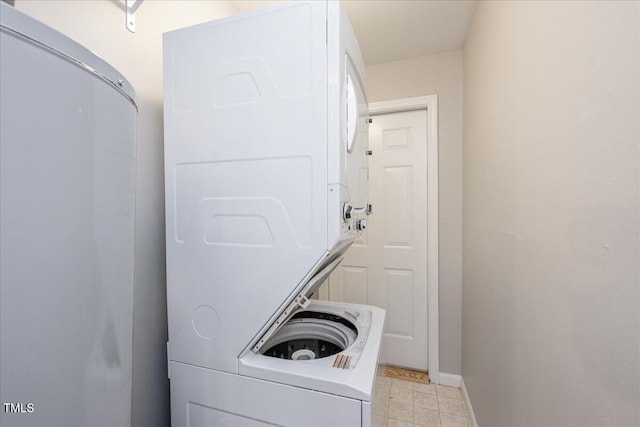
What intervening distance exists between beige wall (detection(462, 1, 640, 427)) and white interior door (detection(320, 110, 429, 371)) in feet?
3.25

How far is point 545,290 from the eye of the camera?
3.32 ft

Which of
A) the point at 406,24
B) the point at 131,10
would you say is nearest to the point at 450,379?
the point at 406,24

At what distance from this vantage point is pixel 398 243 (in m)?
2.77

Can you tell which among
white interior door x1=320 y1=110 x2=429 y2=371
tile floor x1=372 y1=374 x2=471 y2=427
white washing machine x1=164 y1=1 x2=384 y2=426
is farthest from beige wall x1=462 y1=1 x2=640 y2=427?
white interior door x1=320 y1=110 x2=429 y2=371

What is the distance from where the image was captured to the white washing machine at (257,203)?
39.2 inches

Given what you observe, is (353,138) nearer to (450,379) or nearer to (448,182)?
(448,182)

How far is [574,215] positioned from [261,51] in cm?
123

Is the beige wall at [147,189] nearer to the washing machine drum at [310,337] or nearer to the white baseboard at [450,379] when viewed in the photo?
the washing machine drum at [310,337]

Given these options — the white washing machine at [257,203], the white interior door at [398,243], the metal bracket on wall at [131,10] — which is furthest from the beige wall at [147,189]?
the white interior door at [398,243]

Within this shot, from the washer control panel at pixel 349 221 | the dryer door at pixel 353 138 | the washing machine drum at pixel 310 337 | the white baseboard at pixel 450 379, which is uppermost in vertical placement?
the dryer door at pixel 353 138

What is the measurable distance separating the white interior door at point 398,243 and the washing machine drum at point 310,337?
1266 millimetres

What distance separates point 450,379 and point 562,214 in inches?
88.3

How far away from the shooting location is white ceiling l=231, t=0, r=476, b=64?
195cm

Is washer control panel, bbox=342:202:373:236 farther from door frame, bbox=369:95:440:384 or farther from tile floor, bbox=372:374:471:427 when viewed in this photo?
door frame, bbox=369:95:440:384
